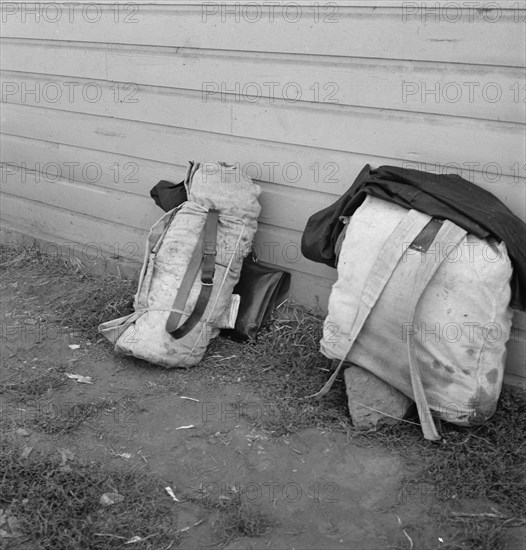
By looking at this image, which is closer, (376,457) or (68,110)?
(376,457)

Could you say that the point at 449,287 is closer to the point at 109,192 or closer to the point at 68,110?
the point at 109,192

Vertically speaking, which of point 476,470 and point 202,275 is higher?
point 202,275

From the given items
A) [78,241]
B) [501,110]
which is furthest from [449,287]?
[78,241]

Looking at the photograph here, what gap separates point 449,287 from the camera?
379 cm

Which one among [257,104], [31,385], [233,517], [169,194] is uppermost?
[257,104]

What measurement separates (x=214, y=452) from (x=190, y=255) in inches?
49.1

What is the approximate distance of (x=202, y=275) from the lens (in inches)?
182

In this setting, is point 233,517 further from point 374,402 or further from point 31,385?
point 31,385

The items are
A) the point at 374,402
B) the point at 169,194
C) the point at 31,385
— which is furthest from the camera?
the point at 169,194

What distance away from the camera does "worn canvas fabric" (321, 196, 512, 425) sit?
3754mm

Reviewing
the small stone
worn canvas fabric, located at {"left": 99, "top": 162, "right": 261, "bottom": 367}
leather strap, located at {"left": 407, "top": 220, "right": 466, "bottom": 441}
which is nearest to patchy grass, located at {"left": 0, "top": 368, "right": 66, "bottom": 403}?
worn canvas fabric, located at {"left": 99, "top": 162, "right": 261, "bottom": 367}

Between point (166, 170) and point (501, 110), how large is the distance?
7.35 ft

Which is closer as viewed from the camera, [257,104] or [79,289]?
[257,104]

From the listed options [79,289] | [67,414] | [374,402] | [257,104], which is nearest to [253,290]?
[257,104]
